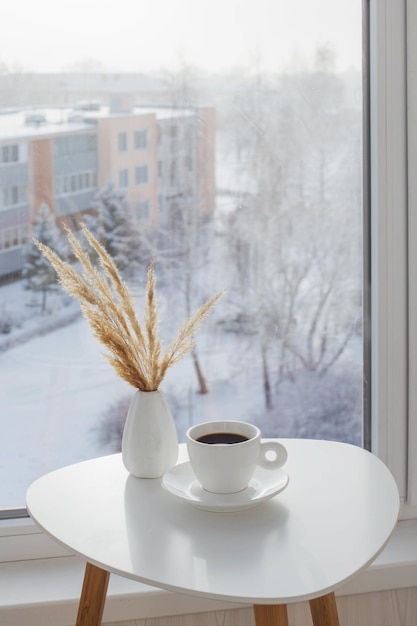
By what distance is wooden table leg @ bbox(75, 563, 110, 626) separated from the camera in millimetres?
1024

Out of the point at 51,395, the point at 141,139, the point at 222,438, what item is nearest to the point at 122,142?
the point at 141,139

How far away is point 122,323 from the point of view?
1.10m

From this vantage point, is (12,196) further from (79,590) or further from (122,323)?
(79,590)

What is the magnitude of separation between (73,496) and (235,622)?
0.49 metres

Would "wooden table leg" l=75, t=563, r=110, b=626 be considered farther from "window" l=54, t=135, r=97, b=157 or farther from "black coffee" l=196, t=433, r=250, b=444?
"window" l=54, t=135, r=97, b=157

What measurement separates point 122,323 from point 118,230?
35 centimetres

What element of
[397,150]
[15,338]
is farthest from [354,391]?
[15,338]

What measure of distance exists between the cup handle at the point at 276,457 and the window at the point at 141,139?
62cm

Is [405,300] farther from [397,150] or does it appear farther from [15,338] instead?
[15,338]

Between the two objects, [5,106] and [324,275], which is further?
[324,275]

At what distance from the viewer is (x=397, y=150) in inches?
55.5

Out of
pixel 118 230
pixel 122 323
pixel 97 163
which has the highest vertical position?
pixel 97 163

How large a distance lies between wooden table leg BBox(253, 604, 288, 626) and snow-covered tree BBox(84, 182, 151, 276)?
0.72m

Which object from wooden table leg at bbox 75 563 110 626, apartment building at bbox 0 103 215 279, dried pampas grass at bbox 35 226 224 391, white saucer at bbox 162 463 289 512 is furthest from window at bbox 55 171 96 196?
wooden table leg at bbox 75 563 110 626
